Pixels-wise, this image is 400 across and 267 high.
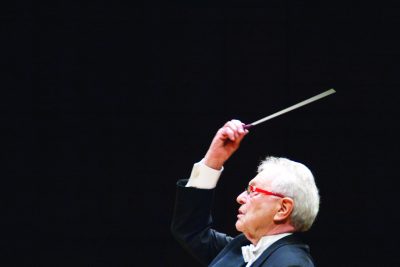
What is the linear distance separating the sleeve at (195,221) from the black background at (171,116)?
0.80 m

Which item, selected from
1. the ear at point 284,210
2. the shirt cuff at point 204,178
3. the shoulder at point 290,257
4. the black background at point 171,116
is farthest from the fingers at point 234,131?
the black background at point 171,116

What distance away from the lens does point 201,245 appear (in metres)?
1.83

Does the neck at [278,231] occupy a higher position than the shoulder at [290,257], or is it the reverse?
the neck at [278,231]

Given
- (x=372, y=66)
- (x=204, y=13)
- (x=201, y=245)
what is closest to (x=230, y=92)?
(x=204, y=13)

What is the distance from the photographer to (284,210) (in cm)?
167

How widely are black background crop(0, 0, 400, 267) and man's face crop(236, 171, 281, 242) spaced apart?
0.94m

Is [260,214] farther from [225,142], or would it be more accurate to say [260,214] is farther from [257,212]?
[225,142]

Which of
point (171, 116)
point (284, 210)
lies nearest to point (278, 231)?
point (284, 210)

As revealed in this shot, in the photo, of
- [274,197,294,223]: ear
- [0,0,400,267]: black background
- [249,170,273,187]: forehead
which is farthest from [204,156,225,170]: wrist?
[0,0,400,267]: black background

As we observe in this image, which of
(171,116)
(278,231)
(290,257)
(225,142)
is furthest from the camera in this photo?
(171,116)

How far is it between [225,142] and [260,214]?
9.3 inches

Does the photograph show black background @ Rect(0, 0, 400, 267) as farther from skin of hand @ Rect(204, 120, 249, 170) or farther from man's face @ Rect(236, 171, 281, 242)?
man's face @ Rect(236, 171, 281, 242)

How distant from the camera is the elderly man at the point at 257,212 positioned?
5.42ft

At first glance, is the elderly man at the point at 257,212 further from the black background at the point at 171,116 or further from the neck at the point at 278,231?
the black background at the point at 171,116
